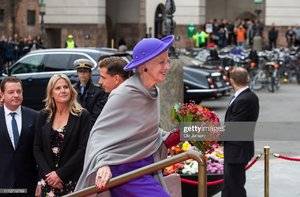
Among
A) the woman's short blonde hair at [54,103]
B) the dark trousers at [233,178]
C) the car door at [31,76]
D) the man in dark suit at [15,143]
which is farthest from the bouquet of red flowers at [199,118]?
the car door at [31,76]

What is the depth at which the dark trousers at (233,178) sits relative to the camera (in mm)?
8617

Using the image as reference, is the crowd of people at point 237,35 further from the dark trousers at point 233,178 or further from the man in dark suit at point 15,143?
the man in dark suit at point 15,143

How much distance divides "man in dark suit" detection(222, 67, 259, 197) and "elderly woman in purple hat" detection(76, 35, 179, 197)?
3305 millimetres

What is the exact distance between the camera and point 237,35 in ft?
134

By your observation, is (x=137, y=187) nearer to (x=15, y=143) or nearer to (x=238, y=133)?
(x=15, y=143)

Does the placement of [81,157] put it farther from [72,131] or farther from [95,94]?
[95,94]

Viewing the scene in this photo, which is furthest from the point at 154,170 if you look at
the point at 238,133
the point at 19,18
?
the point at 19,18

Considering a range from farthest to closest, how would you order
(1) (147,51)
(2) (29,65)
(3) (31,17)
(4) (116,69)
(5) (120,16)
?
(3) (31,17) < (5) (120,16) < (2) (29,65) < (4) (116,69) < (1) (147,51)

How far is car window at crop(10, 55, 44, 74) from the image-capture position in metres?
19.2

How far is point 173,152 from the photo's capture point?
9.00m

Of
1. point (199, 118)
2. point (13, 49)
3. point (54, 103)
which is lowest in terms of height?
point (13, 49)

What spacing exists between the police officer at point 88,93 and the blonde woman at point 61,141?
162cm

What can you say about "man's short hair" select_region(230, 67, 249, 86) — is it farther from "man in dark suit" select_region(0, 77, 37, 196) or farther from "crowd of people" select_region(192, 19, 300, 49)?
"crowd of people" select_region(192, 19, 300, 49)

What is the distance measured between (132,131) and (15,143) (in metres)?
2.00
